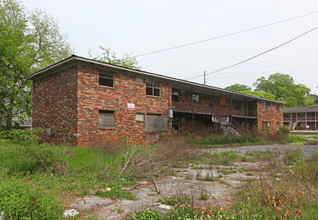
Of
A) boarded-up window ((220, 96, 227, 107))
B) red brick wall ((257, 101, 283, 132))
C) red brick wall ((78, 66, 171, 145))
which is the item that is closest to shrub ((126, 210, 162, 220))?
red brick wall ((78, 66, 171, 145))

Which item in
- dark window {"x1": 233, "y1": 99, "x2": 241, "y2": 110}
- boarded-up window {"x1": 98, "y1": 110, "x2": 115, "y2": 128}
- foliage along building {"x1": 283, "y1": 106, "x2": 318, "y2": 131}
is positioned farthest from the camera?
foliage along building {"x1": 283, "y1": 106, "x2": 318, "y2": 131}

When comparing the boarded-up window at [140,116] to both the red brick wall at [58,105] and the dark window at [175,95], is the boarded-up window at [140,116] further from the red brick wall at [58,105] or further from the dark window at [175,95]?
the dark window at [175,95]

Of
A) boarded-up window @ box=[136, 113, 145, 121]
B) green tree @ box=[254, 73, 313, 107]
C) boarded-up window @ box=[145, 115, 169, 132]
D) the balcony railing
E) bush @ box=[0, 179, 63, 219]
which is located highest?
green tree @ box=[254, 73, 313, 107]

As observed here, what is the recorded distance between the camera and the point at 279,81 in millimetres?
63656

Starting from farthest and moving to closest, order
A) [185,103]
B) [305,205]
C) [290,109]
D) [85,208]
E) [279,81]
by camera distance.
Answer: [279,81] < [290,109] < [185,103] < [85,208] < [305,205]

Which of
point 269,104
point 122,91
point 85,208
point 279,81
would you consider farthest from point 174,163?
point 279,81

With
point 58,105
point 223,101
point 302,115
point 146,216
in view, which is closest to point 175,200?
point 146,216

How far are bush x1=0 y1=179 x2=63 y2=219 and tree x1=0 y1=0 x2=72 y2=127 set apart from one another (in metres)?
22.0

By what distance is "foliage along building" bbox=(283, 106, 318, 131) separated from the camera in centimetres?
5084

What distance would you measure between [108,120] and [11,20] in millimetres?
19520

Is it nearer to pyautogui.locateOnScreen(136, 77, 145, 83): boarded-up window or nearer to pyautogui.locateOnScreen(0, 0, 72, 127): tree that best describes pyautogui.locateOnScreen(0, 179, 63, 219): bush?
pyautogui.locateOnScreen(136, 77, 145, 83): boarded-up window

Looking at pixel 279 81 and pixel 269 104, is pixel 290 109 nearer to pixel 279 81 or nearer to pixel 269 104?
pixel 279 81

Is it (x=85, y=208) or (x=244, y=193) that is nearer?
(x=85, y=208)

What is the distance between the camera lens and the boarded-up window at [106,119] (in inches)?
596
